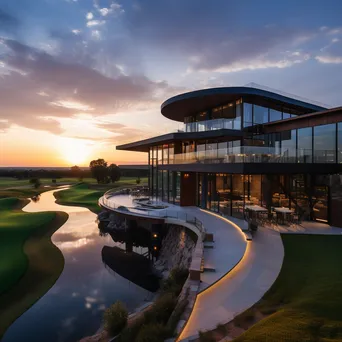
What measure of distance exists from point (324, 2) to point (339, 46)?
5706mm

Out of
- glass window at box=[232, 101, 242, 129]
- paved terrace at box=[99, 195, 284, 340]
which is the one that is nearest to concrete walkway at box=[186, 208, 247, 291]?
paved terrace at box=[99, 195, 284, 340]

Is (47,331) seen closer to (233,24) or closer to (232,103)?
(232,103)

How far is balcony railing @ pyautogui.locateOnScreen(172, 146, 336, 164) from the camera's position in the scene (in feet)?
51.1

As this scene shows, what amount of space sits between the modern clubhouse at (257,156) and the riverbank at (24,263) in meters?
12.7

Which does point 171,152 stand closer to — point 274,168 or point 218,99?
point 218,99

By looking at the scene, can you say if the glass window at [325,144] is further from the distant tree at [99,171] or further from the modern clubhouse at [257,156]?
the distant tree at [99,171]

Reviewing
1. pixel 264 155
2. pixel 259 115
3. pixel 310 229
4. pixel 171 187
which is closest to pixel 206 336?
pixel 264 155

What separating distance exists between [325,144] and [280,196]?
15.8ft

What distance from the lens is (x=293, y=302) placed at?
681 centimetres

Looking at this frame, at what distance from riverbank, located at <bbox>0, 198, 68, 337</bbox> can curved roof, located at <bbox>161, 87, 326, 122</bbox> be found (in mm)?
17365

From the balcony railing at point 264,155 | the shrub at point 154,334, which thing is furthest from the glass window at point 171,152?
the shrub at point 154,334

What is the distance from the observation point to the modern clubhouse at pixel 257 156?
54.0 feet

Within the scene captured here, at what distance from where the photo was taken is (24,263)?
17031 mm

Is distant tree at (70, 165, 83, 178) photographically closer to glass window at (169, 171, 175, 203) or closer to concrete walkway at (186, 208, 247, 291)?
glass window at (169, 171, 175, 203)
